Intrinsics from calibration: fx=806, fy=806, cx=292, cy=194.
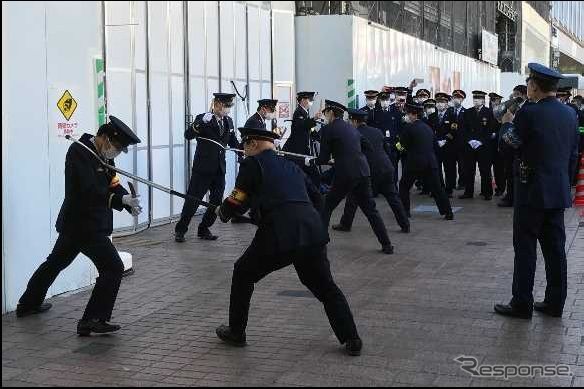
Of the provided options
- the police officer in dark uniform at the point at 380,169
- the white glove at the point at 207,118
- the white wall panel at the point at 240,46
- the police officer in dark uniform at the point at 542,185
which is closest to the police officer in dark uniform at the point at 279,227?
→ the police officer in dark uniform at the point at 542,185

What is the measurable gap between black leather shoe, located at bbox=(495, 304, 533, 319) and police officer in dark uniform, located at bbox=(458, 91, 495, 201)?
891cm

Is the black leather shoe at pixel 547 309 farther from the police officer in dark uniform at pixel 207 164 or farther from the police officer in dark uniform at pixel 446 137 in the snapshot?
the police officer in dark uniform at pixel 446 137

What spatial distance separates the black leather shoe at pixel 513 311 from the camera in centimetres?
646

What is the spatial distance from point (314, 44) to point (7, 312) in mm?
10601

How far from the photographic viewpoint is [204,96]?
13.0 meters

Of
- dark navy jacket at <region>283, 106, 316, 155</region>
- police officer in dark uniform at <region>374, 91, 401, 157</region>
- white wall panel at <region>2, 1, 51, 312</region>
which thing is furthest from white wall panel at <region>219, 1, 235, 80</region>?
white wall panel at <region>2, 1, 51, 312</region>

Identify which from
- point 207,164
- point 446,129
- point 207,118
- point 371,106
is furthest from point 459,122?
point 207,164

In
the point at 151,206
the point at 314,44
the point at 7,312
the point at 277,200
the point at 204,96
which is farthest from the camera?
the point at 314,44

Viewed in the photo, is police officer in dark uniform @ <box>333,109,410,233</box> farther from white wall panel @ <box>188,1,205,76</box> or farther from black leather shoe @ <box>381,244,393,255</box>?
white wall panel @ <box>188,1,205,76</box>

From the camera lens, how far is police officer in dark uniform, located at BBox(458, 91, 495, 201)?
1519cm

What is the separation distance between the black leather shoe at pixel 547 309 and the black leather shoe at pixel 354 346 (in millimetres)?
1919

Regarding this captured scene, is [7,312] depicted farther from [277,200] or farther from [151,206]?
[151,206]

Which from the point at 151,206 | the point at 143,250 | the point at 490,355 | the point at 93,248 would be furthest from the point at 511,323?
the point at 151,206

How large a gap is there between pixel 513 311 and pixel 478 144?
900 centimetres
